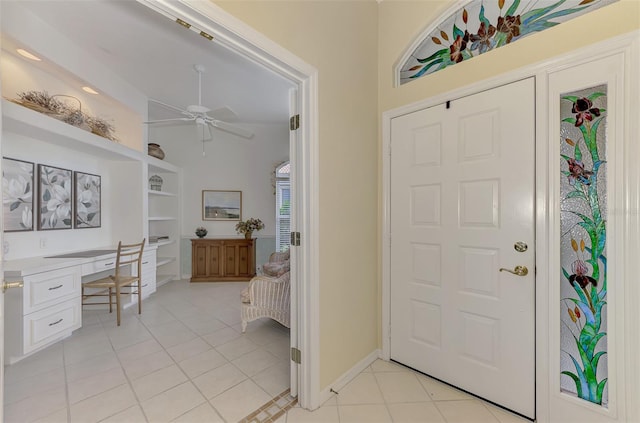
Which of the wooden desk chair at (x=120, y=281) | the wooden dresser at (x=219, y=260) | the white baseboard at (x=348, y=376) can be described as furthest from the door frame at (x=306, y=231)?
the wooden dresser at (x=219, y=260)

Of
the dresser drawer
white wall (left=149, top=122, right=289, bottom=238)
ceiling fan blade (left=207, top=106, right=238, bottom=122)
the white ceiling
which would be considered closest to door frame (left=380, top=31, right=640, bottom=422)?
the white ceiling

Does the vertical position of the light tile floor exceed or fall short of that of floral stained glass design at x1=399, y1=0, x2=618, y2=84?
it falls short

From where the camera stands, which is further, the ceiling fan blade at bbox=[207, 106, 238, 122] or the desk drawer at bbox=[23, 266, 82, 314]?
the ceiling fan blade at bbox=[207, 106, 238, 122]

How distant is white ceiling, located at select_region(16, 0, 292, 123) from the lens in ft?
8.27

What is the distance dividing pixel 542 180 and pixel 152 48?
3784 millimetres

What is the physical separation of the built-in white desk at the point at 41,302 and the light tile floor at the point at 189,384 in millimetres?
134

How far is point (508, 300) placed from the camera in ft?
5.82

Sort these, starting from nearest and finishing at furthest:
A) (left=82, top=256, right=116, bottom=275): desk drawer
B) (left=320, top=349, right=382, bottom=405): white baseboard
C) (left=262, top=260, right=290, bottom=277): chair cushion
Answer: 1. (left=320, top=349, right=382, bottom=405): white baseboard
2. (left=262, top=260, right=290, bottom=277): chair cushion
3. (left=82, top=256, right=116, bottom=275): desk drawer

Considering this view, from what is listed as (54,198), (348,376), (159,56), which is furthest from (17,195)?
(348,376)

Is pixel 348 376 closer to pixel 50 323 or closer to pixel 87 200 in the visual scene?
pixel 50 323

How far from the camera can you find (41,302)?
2.60m

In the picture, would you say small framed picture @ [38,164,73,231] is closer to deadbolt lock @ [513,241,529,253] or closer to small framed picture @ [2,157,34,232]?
small framed picture @ [2,157,34,232]

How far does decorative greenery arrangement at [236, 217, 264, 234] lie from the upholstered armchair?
268 centimetres

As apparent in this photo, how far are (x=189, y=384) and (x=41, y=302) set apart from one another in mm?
1729
